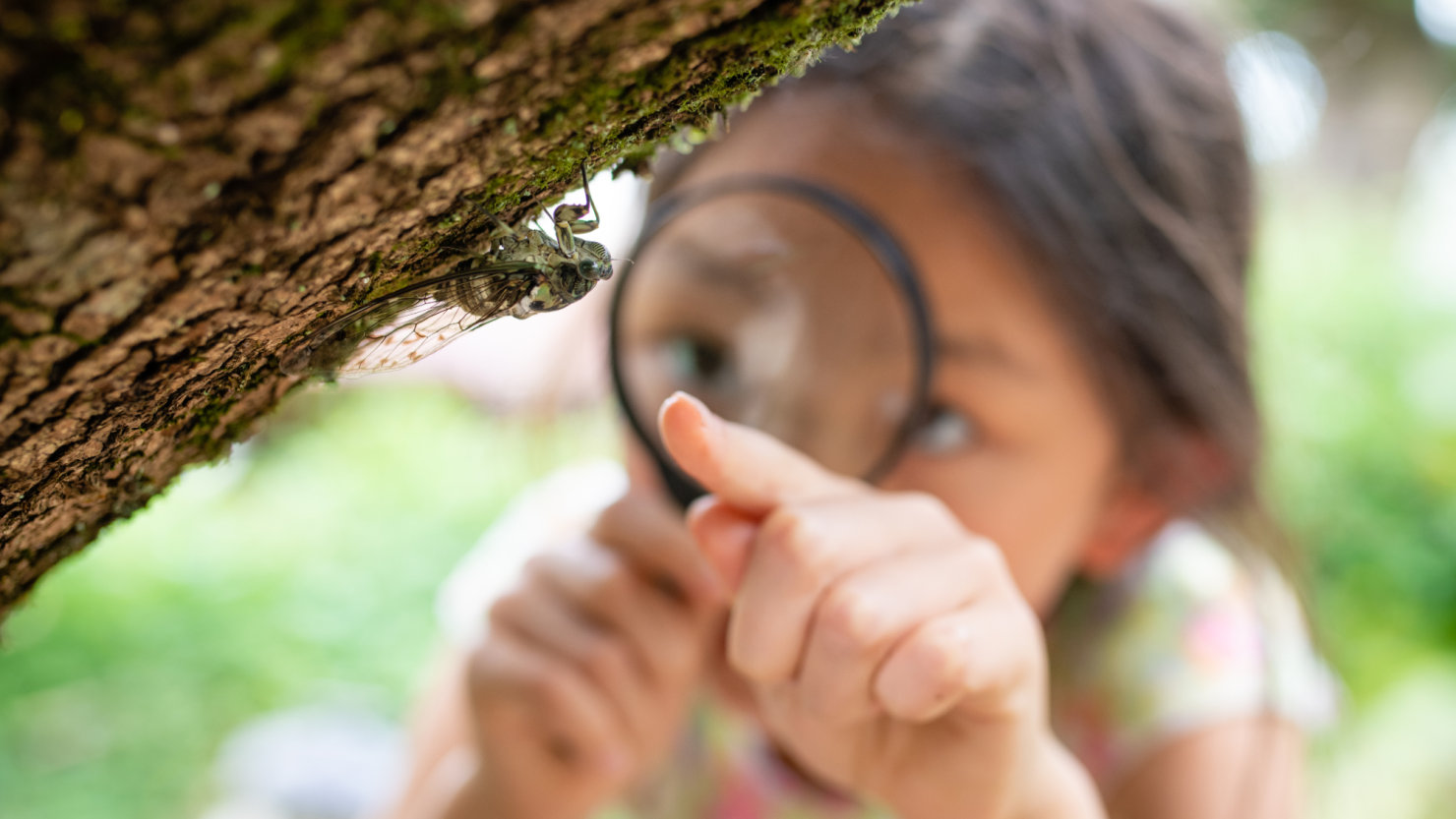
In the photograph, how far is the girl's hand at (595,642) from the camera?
5.63ft

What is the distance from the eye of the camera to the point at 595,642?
1731mm

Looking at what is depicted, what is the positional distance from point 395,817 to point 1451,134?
491 inches

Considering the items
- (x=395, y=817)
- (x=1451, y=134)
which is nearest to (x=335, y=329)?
(x=395, y=817)

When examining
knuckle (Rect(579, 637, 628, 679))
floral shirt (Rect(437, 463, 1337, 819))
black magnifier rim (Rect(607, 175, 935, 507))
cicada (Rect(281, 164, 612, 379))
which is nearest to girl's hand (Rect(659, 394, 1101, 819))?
cicada (Rect(281, 164, 612, 379))

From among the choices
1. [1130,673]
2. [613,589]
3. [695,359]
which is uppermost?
[695,359]

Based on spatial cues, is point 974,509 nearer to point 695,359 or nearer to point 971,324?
point 971,324

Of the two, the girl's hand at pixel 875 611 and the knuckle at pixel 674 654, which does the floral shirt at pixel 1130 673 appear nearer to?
the knuckle at pixel 674 654

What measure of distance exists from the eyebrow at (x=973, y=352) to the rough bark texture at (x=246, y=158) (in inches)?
38.3

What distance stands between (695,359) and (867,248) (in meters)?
0.40

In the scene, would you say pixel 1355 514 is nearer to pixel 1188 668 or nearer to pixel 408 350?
pixel 1188 668

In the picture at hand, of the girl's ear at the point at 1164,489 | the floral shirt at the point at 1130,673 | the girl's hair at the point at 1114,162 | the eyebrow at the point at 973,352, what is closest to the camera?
the eyebrow at the point at 973,352

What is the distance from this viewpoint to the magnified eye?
1762 mm

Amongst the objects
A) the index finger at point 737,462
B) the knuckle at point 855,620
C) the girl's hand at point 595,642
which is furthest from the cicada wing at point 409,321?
the girl's hand at point 595,642

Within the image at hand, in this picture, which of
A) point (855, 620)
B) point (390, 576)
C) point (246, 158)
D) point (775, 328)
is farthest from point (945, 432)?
point (390, 576)
